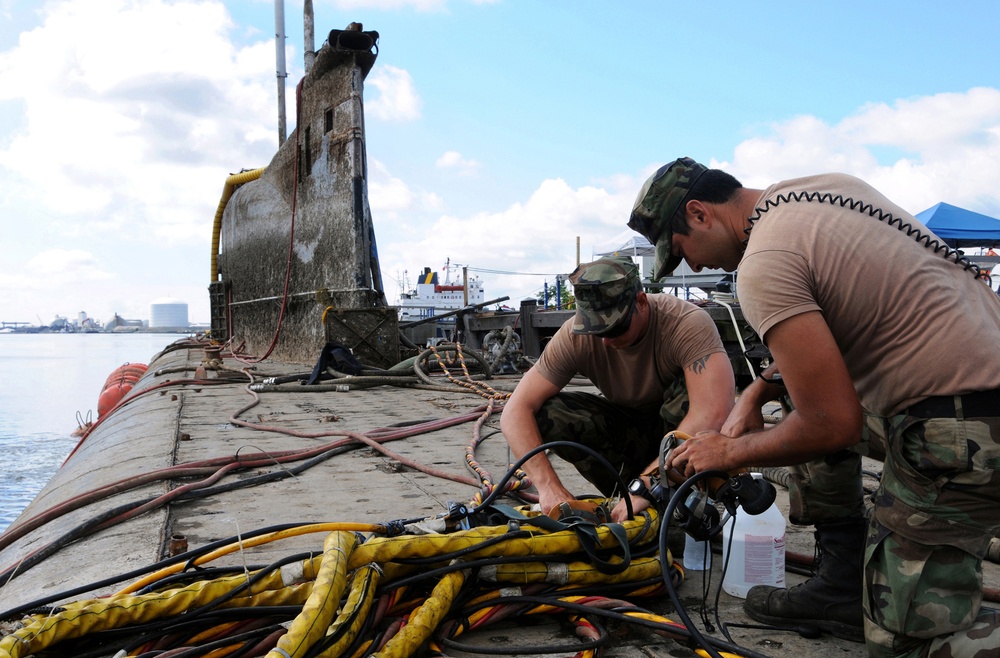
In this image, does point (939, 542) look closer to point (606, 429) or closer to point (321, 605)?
point (321, 605)

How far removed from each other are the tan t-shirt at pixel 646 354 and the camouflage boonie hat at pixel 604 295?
211 millimetres

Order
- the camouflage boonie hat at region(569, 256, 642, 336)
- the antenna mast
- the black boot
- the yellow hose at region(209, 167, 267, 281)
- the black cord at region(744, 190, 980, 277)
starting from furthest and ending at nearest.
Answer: the antenna mast < the yellow hose at region(209, 167, 267, 281) < the camouflage boonie hat at region(569, 256, 642, 336) < the black boot < the black cord at region(744, 190, 980, 277)

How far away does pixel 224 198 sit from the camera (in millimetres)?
16531

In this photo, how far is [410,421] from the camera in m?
5.66

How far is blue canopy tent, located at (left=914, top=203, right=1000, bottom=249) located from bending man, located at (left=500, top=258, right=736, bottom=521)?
464 inches

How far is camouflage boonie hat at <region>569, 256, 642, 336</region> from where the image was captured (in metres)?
2.84

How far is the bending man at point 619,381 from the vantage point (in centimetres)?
284

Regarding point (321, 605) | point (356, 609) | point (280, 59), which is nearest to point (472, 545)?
point (356, 609)

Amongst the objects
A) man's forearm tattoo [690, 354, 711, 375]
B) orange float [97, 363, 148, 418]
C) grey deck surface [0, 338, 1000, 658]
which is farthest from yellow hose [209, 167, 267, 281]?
man's forearm tattoo [690, 354, 711, 375]

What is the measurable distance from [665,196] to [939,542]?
42.7 inches

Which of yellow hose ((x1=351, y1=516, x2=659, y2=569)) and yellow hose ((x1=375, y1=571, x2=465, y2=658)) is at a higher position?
yellow hose ((x1=351, y1=516, x2=659, y2=569))

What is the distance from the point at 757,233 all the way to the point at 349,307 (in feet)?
30.0

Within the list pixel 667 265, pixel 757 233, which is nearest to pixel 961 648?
pixel 757 233

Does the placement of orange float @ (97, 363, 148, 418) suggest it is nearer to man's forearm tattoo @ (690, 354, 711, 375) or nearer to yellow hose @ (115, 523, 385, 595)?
yellow hose @ (115, 523, 385, 595)
